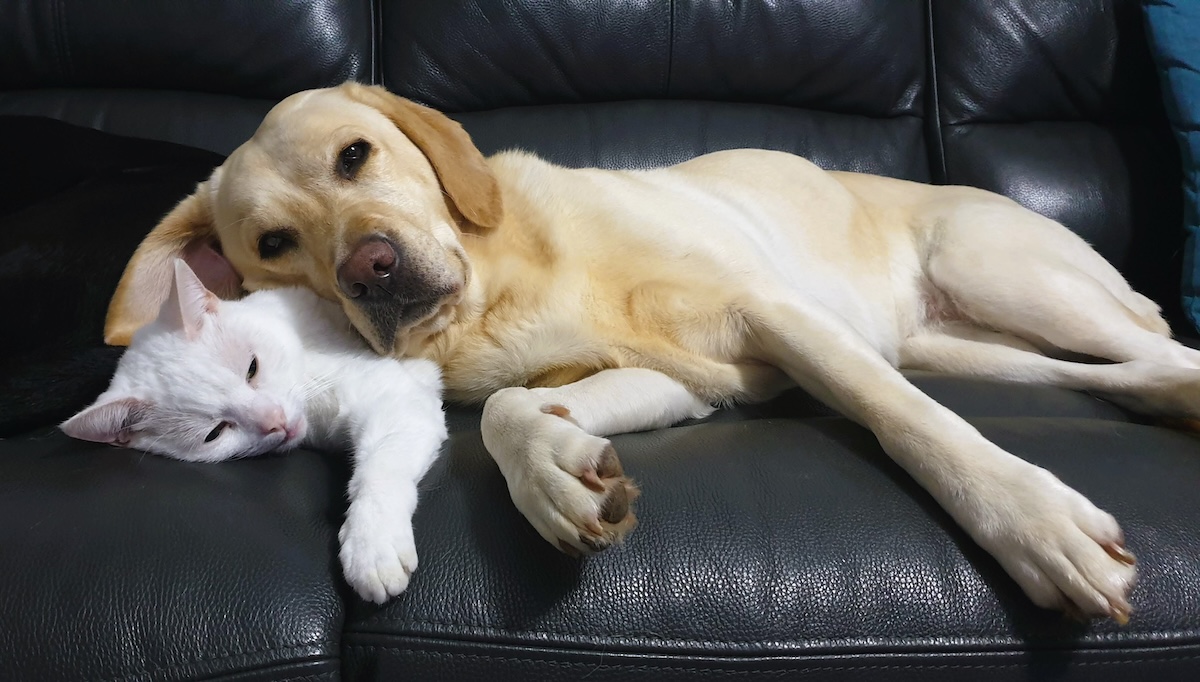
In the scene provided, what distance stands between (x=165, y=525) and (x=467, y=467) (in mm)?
409

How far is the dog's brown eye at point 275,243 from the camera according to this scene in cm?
151

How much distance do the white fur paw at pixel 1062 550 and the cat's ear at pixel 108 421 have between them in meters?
1.30

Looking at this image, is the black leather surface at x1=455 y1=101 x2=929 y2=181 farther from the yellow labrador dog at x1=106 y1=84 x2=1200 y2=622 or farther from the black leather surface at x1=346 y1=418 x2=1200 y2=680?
the black leather surface at x1=346 y1=418 x2=1200 y2=680

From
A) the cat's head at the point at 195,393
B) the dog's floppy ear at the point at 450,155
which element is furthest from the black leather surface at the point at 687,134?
the cat's head at the point at 195,393

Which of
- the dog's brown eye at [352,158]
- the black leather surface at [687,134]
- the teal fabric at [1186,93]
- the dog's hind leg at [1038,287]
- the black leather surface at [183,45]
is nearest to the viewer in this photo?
the dog's brown eye at [352,158]

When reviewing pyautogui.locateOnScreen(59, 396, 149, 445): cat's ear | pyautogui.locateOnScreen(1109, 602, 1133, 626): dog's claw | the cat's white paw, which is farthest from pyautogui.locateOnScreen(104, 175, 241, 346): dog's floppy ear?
pyautogui.locateOnScreen(1109, 602, 1133, 626): dog's claw

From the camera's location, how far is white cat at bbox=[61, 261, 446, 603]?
1145mm

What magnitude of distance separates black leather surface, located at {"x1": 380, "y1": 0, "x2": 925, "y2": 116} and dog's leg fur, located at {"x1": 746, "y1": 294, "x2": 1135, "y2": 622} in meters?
1.62

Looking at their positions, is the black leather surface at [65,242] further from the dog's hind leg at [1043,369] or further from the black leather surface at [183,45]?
the dog's hind leg at [1043,369]

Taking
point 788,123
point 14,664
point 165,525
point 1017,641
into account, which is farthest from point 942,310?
point 14,664

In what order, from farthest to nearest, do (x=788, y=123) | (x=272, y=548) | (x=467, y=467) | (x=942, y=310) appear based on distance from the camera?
(x=788, y=123) → (x=942, y=310) → (x=467, y=467) → (x=272, y=548)

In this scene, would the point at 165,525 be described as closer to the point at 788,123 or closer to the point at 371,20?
the point at 371,20

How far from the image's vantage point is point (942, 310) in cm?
197

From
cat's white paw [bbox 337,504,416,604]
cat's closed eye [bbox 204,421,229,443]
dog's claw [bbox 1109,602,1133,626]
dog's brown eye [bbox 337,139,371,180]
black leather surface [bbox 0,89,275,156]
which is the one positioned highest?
dog's claw [bbox 1109,602,1133,626]
